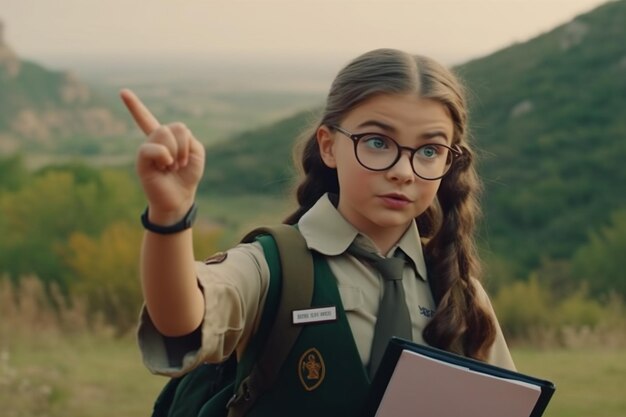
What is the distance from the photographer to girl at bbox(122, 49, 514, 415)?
2262 mm

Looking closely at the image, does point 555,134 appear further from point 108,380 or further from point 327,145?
point 327,145

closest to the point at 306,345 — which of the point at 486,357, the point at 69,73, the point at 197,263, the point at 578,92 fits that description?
the point at 197,263

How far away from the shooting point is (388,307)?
2668 mm

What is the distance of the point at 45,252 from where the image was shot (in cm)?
1358

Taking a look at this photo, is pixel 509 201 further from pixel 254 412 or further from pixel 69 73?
pixel 254 412

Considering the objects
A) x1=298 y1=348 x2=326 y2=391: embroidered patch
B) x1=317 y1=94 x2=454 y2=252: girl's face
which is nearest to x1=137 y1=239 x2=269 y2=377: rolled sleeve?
x1=298 y1=348 x2=326 y2=391: embroidered patch

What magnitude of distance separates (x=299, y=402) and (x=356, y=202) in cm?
44

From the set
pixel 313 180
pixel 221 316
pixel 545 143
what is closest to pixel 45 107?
pixel 545 143

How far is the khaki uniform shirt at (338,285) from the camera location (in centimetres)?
224

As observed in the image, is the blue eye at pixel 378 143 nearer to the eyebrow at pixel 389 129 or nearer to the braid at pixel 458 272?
the eyebrow at pixel 389 129

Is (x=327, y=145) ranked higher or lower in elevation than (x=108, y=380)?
higher

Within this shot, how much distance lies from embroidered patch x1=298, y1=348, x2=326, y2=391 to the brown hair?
30cm

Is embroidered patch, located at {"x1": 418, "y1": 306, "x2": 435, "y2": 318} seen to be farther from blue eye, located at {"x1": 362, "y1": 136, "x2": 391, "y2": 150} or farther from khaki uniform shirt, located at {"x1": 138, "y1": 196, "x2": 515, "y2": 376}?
blue eye, located at {"x1": 362, "y1": 136, "x2": 391, "y2": 150}

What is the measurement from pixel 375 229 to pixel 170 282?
72 cm
